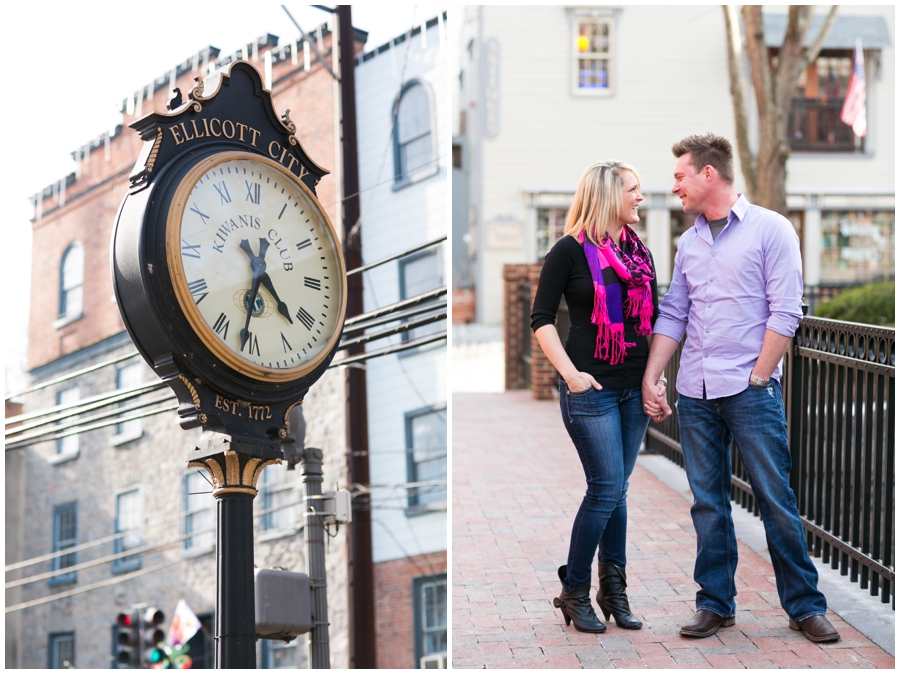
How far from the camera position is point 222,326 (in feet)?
13.2

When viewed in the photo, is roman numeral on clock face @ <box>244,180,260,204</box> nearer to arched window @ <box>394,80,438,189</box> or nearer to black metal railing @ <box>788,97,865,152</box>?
arched window @ <box>394,80,438,189</box>

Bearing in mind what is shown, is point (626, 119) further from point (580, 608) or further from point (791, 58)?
point (580, 608)

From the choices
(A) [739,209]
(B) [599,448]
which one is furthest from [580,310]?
(A) [739,209]

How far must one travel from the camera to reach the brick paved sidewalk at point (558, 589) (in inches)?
160

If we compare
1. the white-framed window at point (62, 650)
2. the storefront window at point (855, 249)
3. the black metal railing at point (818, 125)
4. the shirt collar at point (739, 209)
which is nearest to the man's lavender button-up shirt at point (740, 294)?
the shirt collar at point (739, 209)

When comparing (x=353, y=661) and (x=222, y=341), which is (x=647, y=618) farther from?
(x=353, y=661)

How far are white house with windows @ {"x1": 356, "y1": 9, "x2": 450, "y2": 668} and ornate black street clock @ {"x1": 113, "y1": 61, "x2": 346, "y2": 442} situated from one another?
440 inches

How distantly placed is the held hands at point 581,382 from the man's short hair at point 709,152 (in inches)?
40.4

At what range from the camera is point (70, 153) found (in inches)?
850

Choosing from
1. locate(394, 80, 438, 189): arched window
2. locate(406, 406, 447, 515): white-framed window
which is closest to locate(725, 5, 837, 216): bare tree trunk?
locate(394, 80, 438, 189): arched window

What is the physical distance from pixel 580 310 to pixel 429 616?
41.2ft

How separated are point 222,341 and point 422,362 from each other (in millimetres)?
12210

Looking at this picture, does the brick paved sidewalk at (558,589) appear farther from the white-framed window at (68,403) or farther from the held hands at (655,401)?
the white-framed window at (68,403)

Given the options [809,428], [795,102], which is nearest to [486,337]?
[795,102]
